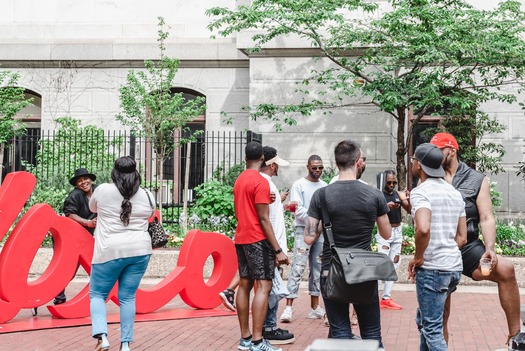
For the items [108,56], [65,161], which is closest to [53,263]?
[65,161]

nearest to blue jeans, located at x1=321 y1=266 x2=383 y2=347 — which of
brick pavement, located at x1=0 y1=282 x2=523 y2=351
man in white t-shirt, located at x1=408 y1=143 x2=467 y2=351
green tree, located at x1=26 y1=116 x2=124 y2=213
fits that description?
man in white t-shirt, located at x1=408 y1=143 x2=467 y2=351

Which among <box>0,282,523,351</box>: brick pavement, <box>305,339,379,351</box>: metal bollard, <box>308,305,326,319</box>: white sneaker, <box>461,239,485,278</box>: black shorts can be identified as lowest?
<box>0,282,523,351</box>: brick pavement

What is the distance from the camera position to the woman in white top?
743 centimetres

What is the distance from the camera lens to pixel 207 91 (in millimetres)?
19594

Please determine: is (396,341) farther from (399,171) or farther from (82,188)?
(399,171)

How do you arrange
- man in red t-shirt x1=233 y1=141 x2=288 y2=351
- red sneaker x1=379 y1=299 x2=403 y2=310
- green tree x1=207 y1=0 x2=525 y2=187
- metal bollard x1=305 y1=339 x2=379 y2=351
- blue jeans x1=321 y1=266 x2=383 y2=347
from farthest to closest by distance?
green tree x1=207 y1=0 x2=525 y2=187 < red sneaker x1=379 y1=299 x2=403 y2=310 < man in red t-shirt x1=233 y1=141 x2=288 y2=351 < blue jeans x1=321 y1=266 x2=383 y2=347 < metal bollard x1=305 y1=339 x2=379 y2=351

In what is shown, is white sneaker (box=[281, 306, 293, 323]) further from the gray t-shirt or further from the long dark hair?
the gray t-shirt

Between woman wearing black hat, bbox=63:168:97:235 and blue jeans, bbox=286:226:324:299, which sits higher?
woman wearing black hat, bbox=63:168:97:235

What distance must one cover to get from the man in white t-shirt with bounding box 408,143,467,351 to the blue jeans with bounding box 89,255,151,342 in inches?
111

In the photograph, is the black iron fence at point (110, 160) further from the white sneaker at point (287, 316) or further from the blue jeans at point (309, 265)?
the white sneaker at point (287, 316)

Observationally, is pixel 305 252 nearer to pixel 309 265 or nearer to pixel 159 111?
pixel 309 265

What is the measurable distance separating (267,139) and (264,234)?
10.7 metres

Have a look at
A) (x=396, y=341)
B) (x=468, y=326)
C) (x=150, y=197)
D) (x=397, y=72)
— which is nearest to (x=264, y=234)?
(x=150, y=197)

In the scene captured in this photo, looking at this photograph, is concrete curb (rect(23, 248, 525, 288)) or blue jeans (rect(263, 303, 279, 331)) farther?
concrete curb (rect(23, 248, 525, 288))
